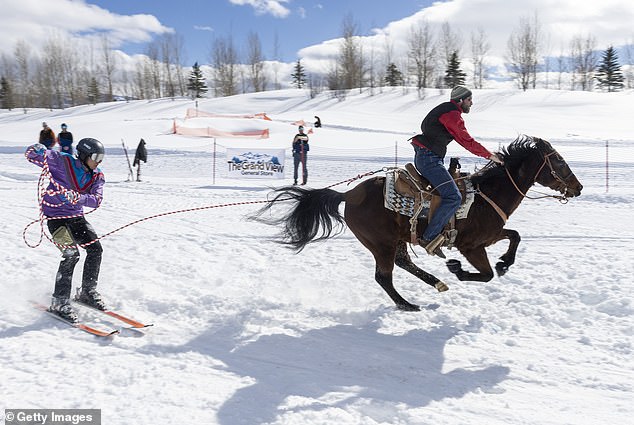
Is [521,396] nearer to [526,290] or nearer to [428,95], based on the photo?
[526,290]

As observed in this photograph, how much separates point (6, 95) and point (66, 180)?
250 ft

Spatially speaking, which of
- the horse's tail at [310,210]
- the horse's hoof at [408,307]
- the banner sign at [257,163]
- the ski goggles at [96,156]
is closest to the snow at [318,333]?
the horse's hoof at [408,307]

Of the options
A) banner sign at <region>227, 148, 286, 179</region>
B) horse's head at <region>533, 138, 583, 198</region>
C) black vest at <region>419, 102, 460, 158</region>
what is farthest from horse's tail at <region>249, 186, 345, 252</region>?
banner sign at <region>227, 148, 286, 179</region>

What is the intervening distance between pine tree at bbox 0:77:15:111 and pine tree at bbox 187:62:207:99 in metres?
24.8

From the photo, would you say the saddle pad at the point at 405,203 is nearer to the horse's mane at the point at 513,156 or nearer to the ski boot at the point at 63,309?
the horse's mane at the point at 513,156

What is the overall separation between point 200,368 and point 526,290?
158 inches

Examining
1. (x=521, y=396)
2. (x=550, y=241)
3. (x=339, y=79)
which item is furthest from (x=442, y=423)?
(x=339, y=79)

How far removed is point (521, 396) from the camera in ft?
12.0

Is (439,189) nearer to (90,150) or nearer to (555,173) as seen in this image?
(555,173)

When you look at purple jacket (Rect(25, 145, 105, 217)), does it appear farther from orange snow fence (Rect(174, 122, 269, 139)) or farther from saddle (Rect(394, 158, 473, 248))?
orange snow fence (Rect(174, 122, 269, 139))

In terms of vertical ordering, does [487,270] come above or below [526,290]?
above

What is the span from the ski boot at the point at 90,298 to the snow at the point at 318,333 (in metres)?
0.24

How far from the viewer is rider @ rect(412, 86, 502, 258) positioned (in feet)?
16.9

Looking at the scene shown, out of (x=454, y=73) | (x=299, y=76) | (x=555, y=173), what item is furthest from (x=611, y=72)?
(x=555, y=173)
